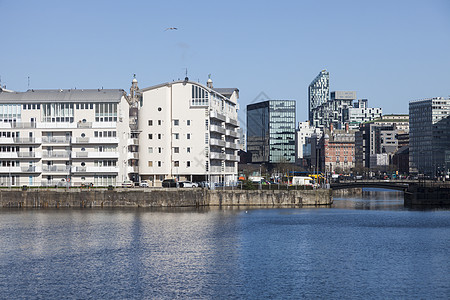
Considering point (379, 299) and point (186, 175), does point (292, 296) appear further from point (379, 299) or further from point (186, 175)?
point (186, 175)

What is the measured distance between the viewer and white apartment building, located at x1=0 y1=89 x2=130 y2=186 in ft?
502

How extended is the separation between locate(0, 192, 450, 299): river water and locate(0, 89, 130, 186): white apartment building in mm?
28673

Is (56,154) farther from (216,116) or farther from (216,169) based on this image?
(216,169)

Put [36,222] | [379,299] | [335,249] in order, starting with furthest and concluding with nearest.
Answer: [36,222], [335,249], [379,299]

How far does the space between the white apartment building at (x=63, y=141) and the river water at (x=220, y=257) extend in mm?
28673

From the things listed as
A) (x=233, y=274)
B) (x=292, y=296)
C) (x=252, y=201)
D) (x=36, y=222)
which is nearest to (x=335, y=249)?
(x=233, y=274)

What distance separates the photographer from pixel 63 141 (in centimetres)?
15375

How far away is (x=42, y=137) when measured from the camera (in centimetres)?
15412

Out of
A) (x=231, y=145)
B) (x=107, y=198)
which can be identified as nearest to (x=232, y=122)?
(x=231, y=145)

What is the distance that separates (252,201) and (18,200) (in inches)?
1902

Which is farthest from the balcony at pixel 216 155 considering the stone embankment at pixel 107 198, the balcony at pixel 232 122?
the stone embankment at pixel 107 198

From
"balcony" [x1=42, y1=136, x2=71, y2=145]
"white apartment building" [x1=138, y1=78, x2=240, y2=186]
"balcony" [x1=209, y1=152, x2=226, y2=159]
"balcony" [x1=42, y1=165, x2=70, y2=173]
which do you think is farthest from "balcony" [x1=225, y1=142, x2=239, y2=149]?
"balcony" [x1=42, y1=165, x2=70, y2=173]

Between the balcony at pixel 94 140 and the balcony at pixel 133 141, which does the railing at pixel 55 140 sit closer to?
the balcony at pixel 94 140

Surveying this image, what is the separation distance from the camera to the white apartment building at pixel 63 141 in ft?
502
